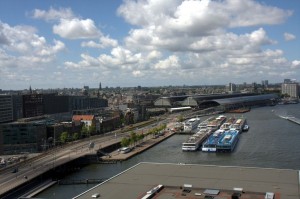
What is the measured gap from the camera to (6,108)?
132 ft

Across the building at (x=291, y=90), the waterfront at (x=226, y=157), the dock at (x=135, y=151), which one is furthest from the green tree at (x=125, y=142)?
the building at (x=291, y=90)

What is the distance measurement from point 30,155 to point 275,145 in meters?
13.3

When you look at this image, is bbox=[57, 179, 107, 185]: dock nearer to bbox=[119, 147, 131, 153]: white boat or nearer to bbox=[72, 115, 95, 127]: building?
bbox=[119, 147, 131, 153]: white boat

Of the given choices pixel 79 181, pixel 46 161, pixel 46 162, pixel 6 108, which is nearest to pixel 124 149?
pixel 46 161

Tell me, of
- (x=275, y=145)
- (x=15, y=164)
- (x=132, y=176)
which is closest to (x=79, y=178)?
(x=15, y=164)

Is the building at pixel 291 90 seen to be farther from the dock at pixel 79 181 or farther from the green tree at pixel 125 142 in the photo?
the dock at pixel 79 181

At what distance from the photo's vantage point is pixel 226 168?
13.7 m

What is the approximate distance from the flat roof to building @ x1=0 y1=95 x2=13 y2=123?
28.4 metres

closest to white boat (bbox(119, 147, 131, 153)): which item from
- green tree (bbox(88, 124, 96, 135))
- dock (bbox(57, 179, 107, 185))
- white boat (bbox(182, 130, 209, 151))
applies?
white boat (bbox(182, 130, 209, 151))

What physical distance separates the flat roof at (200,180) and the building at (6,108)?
93.2ft

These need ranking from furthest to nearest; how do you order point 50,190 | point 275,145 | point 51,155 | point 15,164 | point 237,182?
point 275,145 < point 51,155 < point 15,164 < point 50,190 < point 237,182

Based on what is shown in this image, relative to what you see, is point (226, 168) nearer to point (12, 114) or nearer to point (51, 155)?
point (51, 155)

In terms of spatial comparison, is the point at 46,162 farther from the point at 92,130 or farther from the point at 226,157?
the point at 92,130

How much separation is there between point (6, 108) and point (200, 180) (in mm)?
31852
